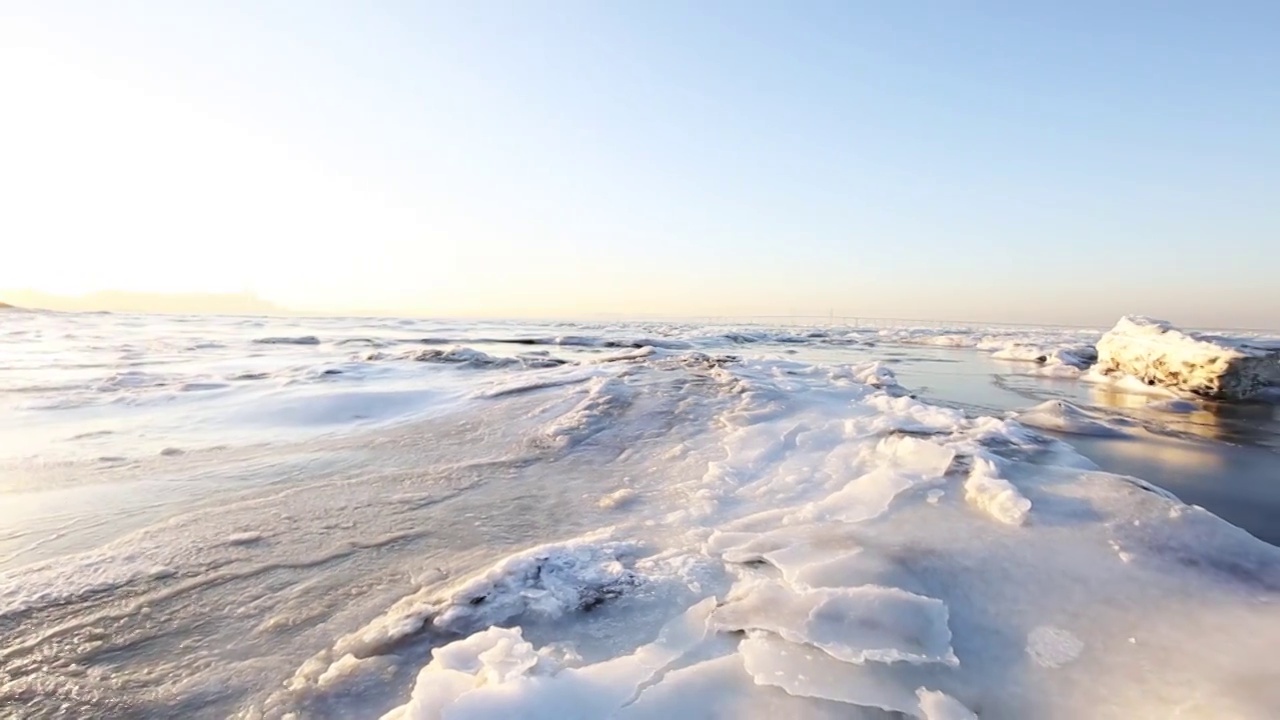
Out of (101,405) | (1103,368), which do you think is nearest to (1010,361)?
(1103,368)

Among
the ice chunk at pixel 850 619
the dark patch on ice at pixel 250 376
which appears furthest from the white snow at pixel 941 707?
the dark patch on ice at pixel 250 376

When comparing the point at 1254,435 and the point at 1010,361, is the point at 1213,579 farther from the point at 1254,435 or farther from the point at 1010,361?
the point at 1010,361

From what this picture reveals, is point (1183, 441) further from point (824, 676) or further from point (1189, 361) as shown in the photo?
point (824, 676)

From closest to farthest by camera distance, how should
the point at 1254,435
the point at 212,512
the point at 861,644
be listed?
the point at 861,644 < the point at 212,512 < the point at 1254,435

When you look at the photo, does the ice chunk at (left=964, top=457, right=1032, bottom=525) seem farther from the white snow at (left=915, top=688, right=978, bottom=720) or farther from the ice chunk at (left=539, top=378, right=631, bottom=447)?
the ice chunk at (left=539, top=378, right=631, bottom=447)

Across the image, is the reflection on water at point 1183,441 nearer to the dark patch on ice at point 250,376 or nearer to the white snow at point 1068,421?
the white snow at point 1068,421

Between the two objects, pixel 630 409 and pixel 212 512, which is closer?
pixel 212 512
